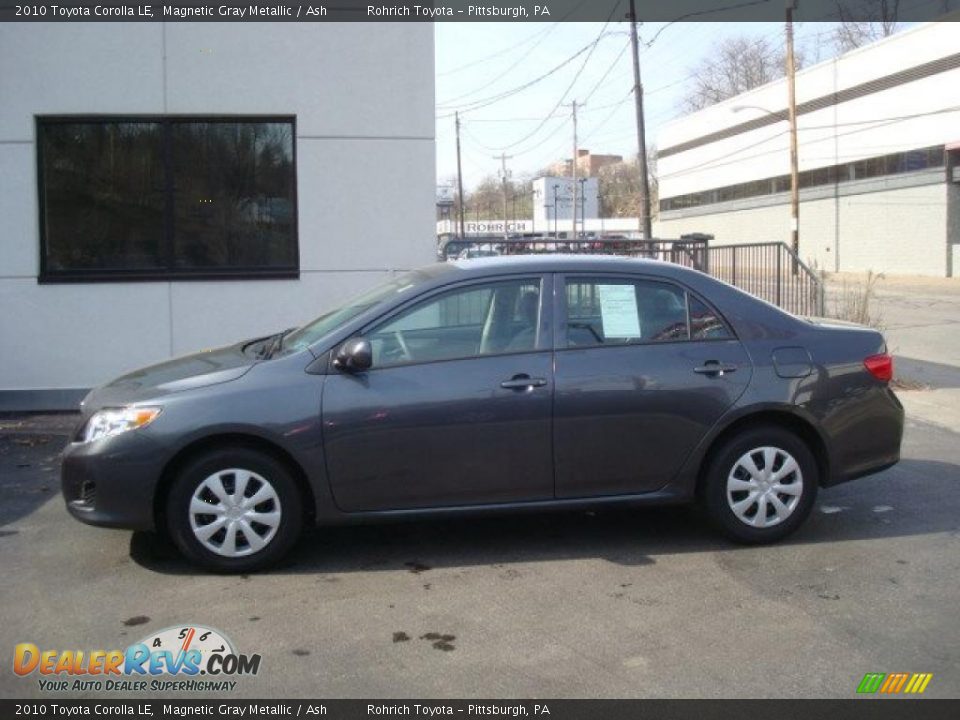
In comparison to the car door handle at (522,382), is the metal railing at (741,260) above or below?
above

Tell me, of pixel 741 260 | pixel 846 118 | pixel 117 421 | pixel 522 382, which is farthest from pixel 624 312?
pixel 846 118

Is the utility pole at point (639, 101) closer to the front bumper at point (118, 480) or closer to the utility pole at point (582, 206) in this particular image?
the front bumper at point (118, 480)

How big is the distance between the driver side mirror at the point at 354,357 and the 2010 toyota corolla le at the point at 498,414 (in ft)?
0.03

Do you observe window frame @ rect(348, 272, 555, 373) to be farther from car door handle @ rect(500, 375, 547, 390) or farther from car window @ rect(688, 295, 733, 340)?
car window @ rect(688, 295, 733, 340)

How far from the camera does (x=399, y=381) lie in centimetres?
519

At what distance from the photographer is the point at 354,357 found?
16.7 ft

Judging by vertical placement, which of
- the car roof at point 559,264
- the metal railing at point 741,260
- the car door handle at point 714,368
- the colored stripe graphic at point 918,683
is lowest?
the colored stripe graphic at point 918,683

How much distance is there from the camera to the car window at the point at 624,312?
18.0ft

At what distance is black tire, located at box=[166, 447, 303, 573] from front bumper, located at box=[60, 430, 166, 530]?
0.14 meters

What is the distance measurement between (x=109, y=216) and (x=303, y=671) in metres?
7.01

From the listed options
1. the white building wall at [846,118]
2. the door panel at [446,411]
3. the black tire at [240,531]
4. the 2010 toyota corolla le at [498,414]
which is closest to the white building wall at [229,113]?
the 2010 toyota corolla le at [498,414]

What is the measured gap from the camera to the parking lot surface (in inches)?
157

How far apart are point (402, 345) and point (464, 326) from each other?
1.25 feet

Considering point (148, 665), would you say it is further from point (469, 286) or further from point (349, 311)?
point (469, 286)
